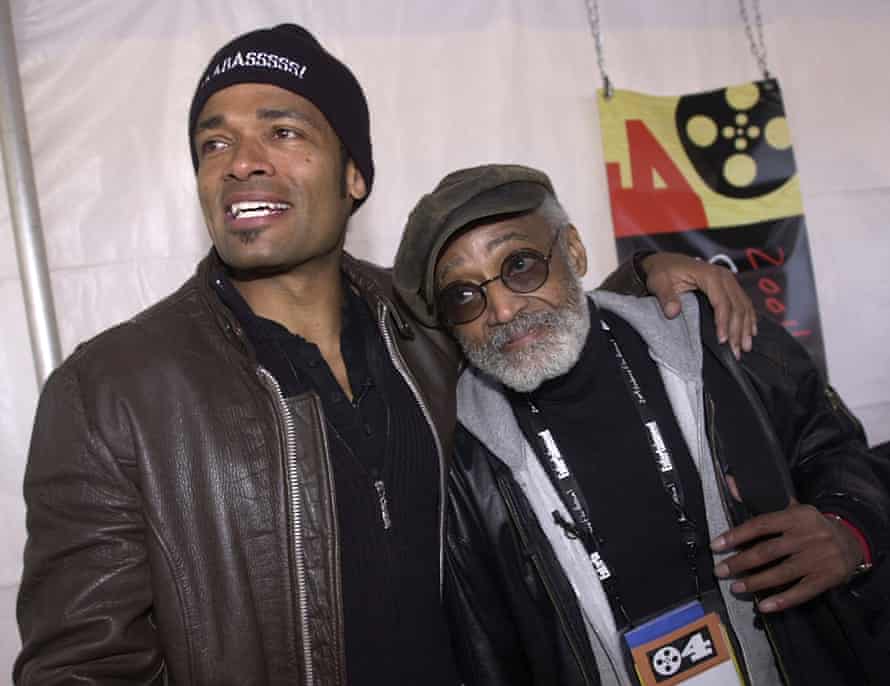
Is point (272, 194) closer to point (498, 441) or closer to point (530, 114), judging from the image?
point (498, 441)

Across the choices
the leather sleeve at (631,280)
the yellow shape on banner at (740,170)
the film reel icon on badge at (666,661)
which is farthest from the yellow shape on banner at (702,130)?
the film reel icon on badge at (666,661)

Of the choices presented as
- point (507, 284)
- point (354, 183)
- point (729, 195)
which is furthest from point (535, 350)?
point (729, 195)

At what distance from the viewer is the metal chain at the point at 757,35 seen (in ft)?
9.37

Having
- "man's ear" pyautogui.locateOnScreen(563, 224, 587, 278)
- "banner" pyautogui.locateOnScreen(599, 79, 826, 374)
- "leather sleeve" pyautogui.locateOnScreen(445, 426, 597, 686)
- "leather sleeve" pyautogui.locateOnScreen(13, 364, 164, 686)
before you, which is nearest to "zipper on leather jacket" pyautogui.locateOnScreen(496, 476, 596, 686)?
"leather sleeve" pyautogui.locateOnScreen(445, 426, 597, 686)

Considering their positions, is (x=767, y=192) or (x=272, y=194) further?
(x=767, y=192)

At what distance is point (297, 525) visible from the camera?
1.34m

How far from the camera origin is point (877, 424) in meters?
2.98

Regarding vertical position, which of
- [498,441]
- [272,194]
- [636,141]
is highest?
[636,141]

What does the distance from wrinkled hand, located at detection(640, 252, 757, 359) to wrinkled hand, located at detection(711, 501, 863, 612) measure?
41 cm

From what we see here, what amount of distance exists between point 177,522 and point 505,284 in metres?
0.88

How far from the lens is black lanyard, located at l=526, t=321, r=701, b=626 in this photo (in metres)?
1.61

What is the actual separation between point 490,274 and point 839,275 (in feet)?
6.57

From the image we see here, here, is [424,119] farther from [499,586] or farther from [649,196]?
[499,586]

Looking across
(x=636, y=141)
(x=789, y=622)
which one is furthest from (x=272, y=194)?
(x=636, y=141)
